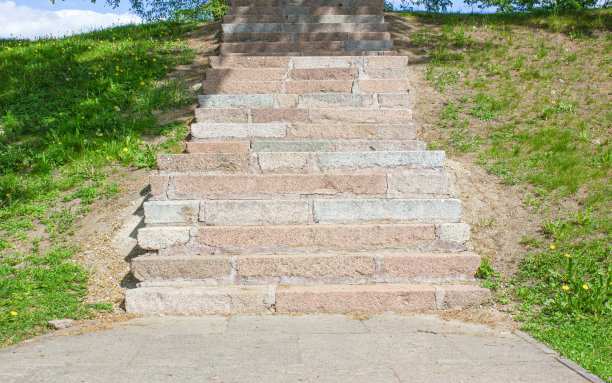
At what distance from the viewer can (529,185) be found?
5312 millimetres

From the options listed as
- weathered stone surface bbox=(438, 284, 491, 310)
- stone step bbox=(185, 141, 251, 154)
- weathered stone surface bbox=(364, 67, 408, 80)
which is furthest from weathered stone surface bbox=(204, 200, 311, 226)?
weathered stone surface bbox=(364, 67, 408, 80)

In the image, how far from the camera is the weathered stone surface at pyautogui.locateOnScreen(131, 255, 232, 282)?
4.00 meters

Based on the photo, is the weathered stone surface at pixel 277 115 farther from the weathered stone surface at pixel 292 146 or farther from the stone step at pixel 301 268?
the stone step at pixel 301 268

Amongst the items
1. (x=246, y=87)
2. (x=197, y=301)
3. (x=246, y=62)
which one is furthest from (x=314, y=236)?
(x=246, y=62)

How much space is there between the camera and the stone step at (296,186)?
4.50 meters

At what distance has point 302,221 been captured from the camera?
4.38 m

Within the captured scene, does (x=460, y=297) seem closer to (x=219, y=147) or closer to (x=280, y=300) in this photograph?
(x=280, y=300)

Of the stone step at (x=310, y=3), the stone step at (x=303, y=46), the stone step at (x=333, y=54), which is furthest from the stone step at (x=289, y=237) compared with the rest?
the stone step at (x=310, y=3)

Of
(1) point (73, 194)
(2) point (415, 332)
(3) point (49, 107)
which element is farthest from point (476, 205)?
(3) point (49, 107)

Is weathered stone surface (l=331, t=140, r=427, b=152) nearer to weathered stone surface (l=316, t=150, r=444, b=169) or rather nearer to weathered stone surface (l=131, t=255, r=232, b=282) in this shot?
weathered stone surface (l=316, t=150, r=444, b=169)

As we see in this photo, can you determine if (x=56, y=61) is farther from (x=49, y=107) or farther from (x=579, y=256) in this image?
(x=579, y=256)

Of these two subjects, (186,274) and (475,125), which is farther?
(475,125)

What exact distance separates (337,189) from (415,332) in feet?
5.40

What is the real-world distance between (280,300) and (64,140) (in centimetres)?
409
